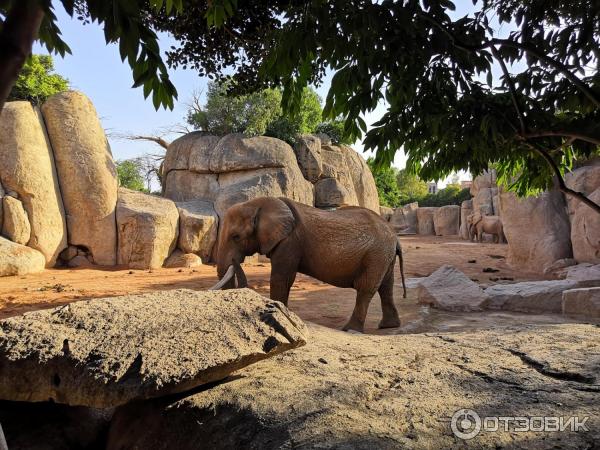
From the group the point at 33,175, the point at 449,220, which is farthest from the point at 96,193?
the point at 449,220

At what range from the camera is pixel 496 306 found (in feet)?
19.9

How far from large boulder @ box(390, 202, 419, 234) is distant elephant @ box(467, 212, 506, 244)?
7690 mm

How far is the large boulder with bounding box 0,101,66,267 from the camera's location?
9.34 meters

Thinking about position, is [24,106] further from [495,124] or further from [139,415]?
[495,124]

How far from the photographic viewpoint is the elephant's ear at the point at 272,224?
185 inches

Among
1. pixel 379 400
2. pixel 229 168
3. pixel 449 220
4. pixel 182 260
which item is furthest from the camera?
pixel 449 220

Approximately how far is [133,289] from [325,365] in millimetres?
6011

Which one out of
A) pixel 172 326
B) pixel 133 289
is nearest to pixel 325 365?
pixel 172 326

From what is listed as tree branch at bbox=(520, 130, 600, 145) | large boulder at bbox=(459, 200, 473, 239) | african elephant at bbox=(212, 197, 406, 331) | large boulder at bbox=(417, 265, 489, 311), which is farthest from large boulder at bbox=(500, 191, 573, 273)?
large boulder at bbox=(459, 200, 473, 239)

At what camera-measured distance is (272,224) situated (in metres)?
4.73

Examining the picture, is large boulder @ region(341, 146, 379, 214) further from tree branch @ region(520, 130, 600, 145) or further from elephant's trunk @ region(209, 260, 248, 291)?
tree branch @ region(520, 130, 600, 145)

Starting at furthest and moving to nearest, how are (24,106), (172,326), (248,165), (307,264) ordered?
(248,165), (24,106), (307,264), (172,326)

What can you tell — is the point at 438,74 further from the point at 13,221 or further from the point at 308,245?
the point at 13,221

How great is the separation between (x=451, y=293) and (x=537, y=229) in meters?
5.49
